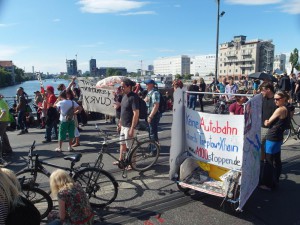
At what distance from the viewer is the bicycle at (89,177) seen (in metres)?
3.93

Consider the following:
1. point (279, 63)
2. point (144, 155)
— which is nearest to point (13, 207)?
point (144, 155)

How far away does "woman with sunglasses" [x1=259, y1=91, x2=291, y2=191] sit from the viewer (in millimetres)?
4438

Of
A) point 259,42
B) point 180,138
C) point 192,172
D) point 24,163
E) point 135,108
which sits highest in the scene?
point 259,42

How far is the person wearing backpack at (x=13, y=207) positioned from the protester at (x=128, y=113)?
309cm

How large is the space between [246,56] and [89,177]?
395 ft

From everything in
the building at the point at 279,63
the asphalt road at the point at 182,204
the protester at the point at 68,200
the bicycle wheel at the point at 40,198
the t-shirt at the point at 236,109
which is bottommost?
the asphalt road at the point at 182,204

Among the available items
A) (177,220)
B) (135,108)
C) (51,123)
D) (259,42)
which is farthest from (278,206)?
(259,42)

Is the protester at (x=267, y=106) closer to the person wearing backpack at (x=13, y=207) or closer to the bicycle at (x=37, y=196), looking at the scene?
the bicycle at (x=37, y=196)

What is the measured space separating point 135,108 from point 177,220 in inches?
96.5

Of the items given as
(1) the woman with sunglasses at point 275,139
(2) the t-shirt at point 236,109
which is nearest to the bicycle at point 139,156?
(2) the t-shirt at point 236,109

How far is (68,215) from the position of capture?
2.96 metres

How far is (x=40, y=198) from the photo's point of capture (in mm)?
3820

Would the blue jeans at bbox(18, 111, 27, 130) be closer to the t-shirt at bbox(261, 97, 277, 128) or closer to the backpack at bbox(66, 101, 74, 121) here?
the backpack at bbox(66, 101, 74, 121)

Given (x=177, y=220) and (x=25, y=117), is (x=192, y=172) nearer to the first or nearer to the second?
(x=177, y=220)
